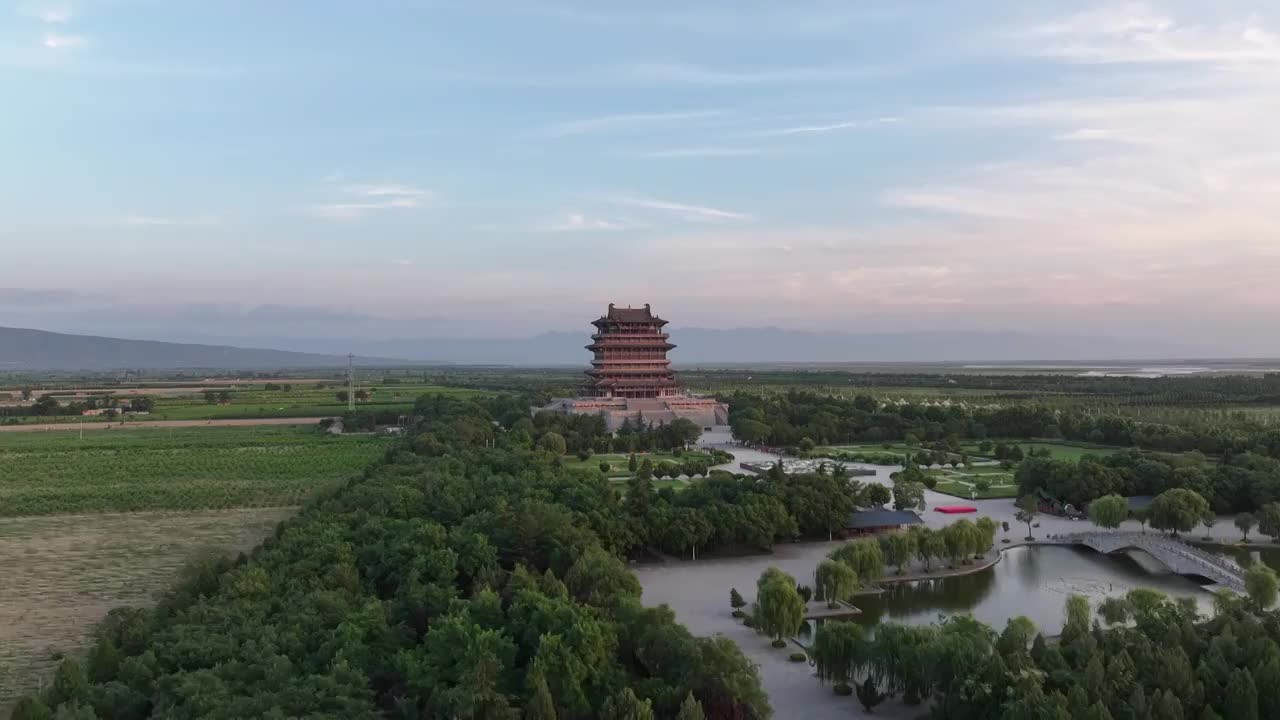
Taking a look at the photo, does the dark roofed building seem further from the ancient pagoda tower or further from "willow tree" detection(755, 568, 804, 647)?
the ancient pagoda tower

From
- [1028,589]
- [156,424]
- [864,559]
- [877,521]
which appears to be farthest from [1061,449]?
[156,424]

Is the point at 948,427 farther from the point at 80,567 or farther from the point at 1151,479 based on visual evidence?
the point at 80,567

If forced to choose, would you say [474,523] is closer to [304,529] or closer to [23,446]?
[304,529]

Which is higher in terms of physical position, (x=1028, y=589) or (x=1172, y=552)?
(x=1172, y=552)

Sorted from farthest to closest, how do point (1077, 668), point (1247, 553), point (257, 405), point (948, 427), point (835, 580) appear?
point (257, 405) → point (948, 427) → point (1247, 553) → point (835, 580) → point (1077, 668)

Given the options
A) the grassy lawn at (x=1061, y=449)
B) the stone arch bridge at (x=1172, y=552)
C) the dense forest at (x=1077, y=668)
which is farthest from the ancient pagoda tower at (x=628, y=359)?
the dense forest at (x=1077, y=668)

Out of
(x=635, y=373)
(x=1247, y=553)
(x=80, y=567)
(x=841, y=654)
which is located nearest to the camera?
(x=841, y=654)

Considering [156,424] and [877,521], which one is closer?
[877,521]
